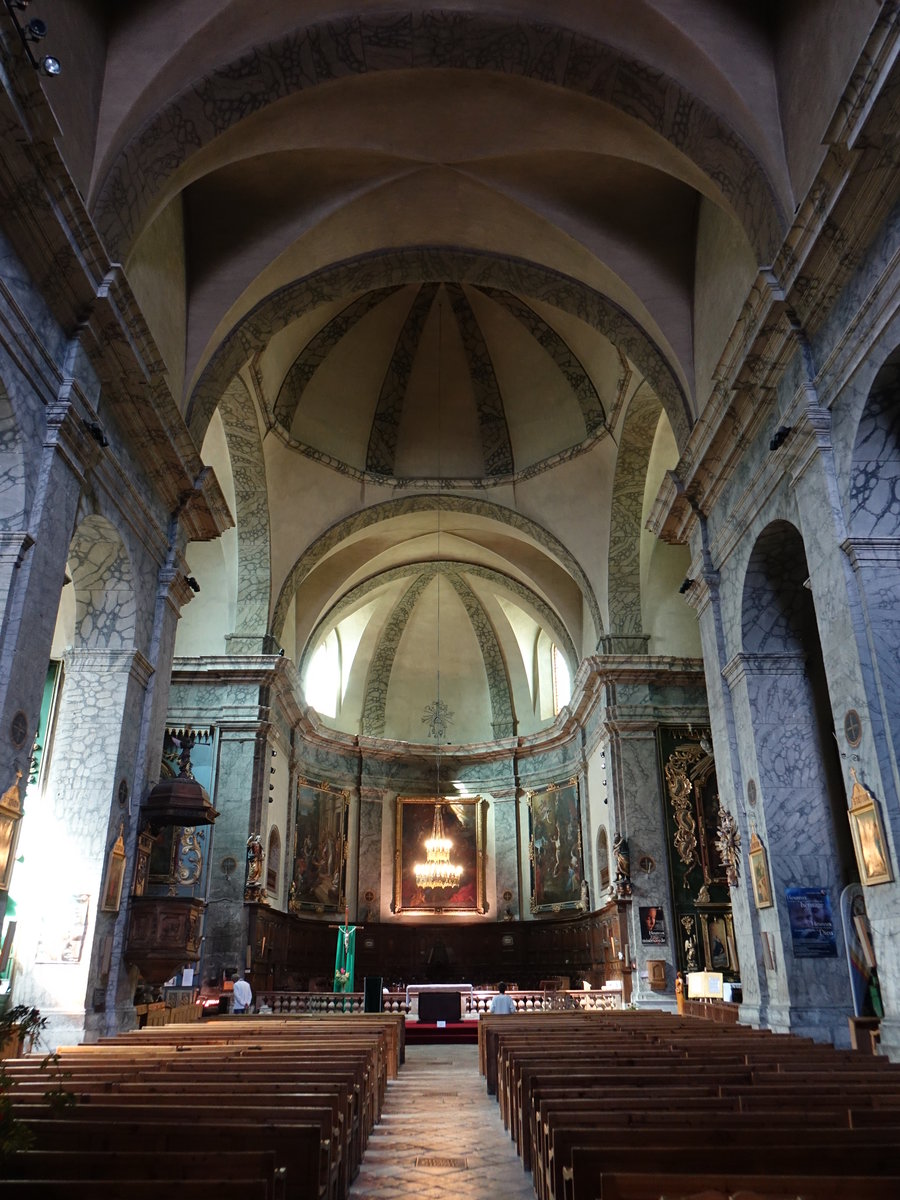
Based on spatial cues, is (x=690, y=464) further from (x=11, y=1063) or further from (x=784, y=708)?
(x=11, y=1063)

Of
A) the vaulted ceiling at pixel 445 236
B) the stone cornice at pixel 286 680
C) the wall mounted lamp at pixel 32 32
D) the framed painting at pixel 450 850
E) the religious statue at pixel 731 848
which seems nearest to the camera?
the wall mounted lamp at pixel 32 32

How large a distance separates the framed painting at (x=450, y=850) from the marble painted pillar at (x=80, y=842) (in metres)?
13.3

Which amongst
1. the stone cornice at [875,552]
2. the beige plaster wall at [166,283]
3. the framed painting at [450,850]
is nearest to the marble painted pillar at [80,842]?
the beige plaster wall at [166,283]

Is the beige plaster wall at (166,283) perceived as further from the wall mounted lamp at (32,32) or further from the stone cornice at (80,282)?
the wall mounted lamp at (32,32)

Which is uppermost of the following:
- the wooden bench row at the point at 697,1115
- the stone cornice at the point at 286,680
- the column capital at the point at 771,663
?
the stone cornice at the point at 286,680

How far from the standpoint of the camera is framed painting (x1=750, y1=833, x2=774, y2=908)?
27.6 ft

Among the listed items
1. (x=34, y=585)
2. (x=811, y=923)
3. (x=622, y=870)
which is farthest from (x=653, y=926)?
(x=34, y=585)

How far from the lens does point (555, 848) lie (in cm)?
2025

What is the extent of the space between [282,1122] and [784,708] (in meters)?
6.71

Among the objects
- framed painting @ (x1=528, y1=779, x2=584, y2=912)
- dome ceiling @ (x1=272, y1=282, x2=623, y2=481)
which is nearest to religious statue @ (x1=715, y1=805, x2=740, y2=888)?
dome ceiling @ (x1=272, y1=282, x2=623, y2=481)

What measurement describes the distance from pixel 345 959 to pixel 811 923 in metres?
12.5

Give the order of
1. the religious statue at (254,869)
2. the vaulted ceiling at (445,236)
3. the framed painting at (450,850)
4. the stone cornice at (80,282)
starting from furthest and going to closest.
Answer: the framed painting at (450,850) → the religious statue at (254,869) → the vaulted ceiling at (445,236) → the stone cornice at (80,282)

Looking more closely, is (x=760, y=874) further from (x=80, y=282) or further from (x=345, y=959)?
(x=345, y=959)

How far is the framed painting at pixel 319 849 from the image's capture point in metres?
19.2
